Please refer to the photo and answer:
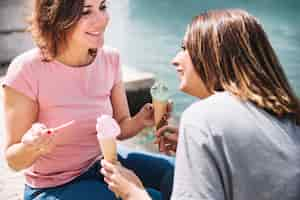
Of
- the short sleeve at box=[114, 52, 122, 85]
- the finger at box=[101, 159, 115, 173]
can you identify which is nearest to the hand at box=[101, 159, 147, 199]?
the finger at box=[101, 159, 115, 173]

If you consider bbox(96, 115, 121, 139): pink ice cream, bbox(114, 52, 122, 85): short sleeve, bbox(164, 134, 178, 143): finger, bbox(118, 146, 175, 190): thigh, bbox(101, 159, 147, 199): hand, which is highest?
bbox(114, 52, 122, 85): short sleeve

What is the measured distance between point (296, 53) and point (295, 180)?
386 inches

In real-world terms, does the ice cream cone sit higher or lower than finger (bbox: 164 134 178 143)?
higher

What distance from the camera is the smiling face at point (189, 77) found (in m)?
1.56

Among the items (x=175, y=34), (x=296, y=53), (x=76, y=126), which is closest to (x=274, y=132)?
(x=76, y=126)

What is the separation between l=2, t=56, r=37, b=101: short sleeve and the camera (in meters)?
1.86

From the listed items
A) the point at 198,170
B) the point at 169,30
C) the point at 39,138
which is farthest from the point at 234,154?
the point at 169,30

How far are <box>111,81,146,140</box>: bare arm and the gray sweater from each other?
834 millimetres

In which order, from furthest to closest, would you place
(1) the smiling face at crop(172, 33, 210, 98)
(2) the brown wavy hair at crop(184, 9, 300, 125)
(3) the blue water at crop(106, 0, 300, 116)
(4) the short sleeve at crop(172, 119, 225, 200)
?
(3) the blue water at crop(106, 0, 300, 116)
(1) the smiling face at crop(172, 33, 210, 98)
(2) the brown wavy hair at crop(184, 9, 300, 125)
(4) the short sleeve at crop(172, 119, 225, 200)

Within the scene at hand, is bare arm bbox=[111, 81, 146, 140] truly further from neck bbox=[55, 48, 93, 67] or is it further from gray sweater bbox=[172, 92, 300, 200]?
gray sweater bbox=[172, 92, 300, 200]

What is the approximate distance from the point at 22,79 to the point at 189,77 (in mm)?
656

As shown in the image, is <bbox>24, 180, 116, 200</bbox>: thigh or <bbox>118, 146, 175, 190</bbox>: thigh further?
<bbox>118, 146, 175, 190</bbox>: thigh

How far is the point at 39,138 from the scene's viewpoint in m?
1.67

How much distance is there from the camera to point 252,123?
1357mm
